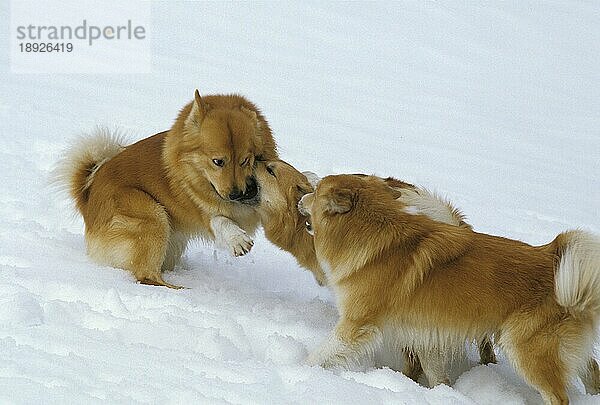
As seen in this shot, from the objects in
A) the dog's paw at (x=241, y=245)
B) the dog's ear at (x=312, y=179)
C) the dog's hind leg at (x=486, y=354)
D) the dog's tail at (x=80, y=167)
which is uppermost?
the dog's ear at (x=312, y=179)

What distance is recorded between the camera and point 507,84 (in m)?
10.9

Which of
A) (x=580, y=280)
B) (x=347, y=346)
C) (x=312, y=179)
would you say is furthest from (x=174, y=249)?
(x=580, y=280)

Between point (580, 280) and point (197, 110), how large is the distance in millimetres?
2671

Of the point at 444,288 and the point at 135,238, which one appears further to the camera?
the point at 135,238

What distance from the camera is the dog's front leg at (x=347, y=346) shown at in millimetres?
4070

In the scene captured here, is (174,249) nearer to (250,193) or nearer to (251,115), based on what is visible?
(250,193)

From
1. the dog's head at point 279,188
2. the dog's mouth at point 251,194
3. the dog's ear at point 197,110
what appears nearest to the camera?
the dog's head at point 279,188

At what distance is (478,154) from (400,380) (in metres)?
5.03

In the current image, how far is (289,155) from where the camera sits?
787 cm

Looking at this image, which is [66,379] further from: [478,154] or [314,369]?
[478,154]

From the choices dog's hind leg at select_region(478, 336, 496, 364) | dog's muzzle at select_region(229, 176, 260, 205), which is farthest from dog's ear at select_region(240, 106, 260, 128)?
dog's hind leg at select_region(478, 336, 496, 364)

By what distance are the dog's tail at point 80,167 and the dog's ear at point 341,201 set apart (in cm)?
217
